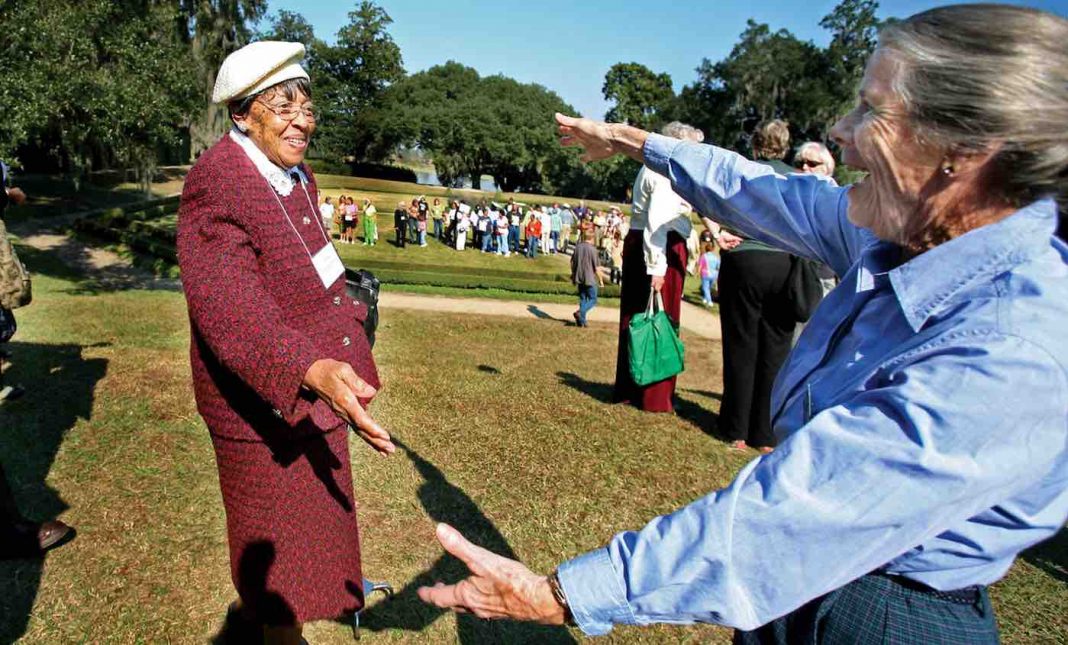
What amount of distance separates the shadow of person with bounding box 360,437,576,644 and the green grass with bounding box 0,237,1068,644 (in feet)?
0.04

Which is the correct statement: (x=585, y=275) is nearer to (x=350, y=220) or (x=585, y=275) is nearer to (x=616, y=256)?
(x=616, y=256)

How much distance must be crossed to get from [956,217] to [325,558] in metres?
2.35

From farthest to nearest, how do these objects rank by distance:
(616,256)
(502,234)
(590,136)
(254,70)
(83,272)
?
1. (502,234)
2. (616,256)
3. (83,272)
4. (590,136)
5. (254,70)

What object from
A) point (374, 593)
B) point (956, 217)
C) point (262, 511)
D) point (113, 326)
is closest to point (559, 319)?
point (113, 326)

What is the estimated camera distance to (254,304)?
2039 millimetres

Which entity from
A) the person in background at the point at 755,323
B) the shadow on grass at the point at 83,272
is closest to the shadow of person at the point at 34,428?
the person in background at the point at 755,323

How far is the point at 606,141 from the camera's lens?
97.9 inches

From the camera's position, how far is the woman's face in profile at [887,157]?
1236mm

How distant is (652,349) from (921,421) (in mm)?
4673

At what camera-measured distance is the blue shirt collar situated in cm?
113

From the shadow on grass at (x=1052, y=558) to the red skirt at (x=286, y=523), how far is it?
12.6 feet

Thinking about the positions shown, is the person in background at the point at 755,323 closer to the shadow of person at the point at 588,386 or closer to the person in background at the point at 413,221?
the shadow of person at the point at 588,386

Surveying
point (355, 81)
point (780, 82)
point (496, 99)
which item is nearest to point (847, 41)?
point (780, 82)

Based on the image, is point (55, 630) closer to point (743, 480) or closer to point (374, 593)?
point (374, 593)
